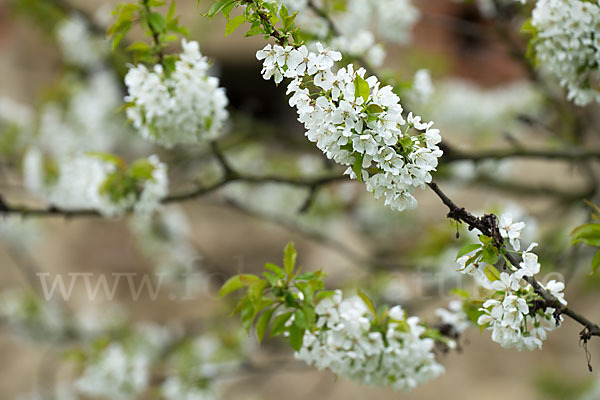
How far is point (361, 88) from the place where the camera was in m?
0.89

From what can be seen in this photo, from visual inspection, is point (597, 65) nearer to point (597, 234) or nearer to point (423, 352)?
point (597, 234)

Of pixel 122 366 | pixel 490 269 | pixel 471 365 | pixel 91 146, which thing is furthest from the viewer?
pixel 471 365

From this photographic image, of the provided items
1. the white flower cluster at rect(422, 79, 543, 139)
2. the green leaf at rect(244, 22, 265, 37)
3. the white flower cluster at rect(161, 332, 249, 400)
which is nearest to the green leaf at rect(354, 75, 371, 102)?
the green leaf at rect(244, 22, 265, 37)

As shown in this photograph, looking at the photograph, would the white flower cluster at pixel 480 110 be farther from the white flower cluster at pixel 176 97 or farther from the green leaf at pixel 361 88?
the green leaf at pixel 361 88

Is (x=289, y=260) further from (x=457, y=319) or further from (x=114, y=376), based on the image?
(x=114, y=376)

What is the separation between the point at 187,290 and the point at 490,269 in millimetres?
2480

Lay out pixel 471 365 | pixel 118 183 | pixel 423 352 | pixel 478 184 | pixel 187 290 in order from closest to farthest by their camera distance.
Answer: pixel 423 352
pixel 118 183
pixel 478 184
pixel 187 290
pixel 471 365

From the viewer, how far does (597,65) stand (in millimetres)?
1326

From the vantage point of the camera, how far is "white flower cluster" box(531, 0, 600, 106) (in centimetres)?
126

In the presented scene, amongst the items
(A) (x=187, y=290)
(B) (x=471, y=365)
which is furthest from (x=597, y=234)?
(B) (x=471, y=365)

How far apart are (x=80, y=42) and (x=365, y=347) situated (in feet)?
8.52

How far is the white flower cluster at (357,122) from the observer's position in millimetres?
889

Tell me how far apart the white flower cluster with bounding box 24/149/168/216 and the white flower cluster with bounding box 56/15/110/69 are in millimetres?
961

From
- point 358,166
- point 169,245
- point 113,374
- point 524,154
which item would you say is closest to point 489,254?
point 358,166
